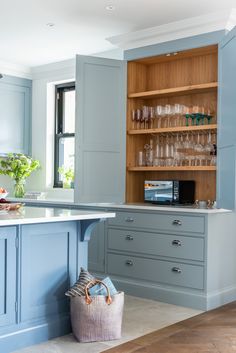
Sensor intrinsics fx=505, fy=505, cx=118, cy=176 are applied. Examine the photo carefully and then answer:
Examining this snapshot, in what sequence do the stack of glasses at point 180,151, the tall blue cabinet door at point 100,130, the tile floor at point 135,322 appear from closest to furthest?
the tile floor at point 135,322 < the stack of glasses at point 180,151 < the tall blue cabinet door at point 100,130

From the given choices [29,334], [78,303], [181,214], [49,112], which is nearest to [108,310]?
[78,303]

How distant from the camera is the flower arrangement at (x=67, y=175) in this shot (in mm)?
6363

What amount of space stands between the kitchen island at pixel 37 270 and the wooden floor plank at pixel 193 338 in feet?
1.61

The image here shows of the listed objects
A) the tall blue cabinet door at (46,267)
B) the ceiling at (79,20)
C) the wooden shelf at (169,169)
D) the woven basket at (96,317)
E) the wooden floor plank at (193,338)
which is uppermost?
the ceiling at (79,20)

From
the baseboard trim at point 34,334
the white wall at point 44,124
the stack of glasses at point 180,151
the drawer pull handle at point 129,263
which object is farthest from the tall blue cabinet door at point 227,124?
the white wall at point 44,124

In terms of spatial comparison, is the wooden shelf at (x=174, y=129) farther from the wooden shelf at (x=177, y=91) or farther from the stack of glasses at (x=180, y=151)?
the wooden shelf at (x=177, y=91)

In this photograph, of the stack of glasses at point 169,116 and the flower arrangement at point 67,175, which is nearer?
the stack of glasses at point 169,116

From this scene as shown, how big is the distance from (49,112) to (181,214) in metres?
2.90

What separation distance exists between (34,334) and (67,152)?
353 centimetres

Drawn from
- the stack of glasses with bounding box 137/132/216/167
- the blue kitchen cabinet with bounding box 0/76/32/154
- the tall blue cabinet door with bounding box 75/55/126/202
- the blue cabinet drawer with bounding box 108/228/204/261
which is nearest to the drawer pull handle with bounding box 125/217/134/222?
the blue cabinet drawer with bounding box 108/228/204/261

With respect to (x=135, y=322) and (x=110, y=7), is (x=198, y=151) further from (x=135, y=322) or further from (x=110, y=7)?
(x=135, y=322)

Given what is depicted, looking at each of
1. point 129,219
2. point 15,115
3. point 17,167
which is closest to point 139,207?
point 129,219

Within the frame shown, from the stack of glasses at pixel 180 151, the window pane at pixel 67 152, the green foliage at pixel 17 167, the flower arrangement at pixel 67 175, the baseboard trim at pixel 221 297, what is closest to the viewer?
the baseboard trim at pixel 221 297

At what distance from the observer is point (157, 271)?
4590 millimetres
